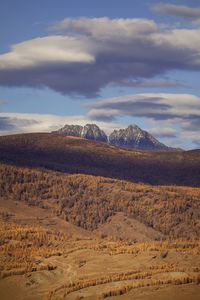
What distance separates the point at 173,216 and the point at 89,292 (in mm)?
29964

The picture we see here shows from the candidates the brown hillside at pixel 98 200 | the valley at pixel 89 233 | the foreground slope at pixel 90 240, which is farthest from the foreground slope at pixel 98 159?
the foreground slope at pixel 90 240

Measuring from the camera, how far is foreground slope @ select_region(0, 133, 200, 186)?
87.1 metres

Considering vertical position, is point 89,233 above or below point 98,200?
below

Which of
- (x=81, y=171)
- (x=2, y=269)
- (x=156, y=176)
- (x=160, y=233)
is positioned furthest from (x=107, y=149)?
(x=2, y=269)

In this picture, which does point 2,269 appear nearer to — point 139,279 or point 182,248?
point 139,279

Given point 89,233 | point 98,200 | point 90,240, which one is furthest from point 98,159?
point 90,240

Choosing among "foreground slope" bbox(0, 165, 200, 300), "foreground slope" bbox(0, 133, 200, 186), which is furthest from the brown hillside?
"foreground slope" bbox(0, 133, 200, 186)

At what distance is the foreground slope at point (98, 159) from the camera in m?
87.1

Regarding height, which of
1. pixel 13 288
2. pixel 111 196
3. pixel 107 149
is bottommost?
pixel 13 288

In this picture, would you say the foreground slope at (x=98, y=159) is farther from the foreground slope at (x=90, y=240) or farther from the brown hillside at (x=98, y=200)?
the foreground slope at (x=90, y=240)

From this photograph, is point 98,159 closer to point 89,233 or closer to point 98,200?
point 98,200

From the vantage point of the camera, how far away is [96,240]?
163ft

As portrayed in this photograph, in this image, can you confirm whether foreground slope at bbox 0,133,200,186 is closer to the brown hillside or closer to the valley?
the valley

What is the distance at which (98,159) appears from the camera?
97.9 meters
